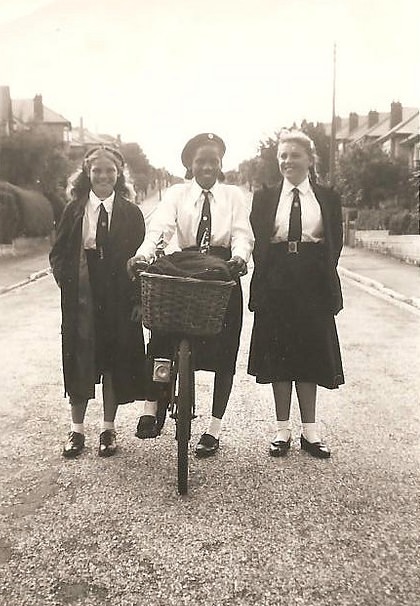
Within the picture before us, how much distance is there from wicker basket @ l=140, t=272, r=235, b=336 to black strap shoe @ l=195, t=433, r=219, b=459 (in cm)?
89

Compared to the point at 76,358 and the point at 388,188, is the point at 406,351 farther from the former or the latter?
the point at 388,188

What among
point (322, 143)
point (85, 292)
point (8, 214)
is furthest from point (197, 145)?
point (8, 214)

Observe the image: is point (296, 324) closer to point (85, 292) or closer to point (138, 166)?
point (85, 292)

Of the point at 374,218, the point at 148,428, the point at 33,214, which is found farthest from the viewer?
the point at 33,214

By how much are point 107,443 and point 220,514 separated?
1.07 m

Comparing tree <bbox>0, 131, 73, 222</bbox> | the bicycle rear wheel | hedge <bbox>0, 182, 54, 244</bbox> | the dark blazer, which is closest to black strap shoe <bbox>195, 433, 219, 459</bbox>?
the bicycle rear wheel

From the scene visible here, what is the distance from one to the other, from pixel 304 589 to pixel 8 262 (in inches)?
583

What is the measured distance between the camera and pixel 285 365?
3785mm

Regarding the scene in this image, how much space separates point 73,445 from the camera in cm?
386

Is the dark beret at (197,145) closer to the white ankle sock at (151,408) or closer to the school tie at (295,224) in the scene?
the school tie at (295,224)

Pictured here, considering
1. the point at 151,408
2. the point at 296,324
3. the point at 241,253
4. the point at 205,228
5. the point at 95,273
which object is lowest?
the point at 151,408

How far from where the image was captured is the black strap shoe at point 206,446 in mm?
3793

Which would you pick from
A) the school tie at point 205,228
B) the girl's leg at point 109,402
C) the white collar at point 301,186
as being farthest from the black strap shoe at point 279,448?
the white collar at point 301,186

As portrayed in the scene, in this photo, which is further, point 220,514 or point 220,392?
point 220,392
